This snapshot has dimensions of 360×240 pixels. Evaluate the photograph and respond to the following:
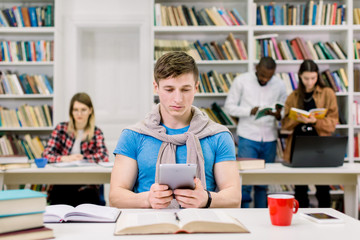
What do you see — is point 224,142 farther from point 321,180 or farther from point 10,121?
point 10,121

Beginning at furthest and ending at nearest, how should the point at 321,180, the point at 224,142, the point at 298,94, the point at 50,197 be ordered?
the point at 298,94 → the point at 50,197 → the point at 321,180 → the point at 224,142

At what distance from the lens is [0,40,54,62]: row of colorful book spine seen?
4297mm

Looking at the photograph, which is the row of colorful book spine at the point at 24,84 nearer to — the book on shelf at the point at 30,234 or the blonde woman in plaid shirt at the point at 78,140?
the blonde woman in plaid shirt at the point at 78,140

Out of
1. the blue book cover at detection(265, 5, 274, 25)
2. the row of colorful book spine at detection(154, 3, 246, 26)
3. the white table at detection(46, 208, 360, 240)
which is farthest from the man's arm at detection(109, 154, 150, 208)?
the blue book cover at detection(265, 5, 274, 25)

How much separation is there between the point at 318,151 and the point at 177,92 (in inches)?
52.9

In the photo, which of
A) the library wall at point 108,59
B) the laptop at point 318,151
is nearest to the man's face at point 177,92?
the laptop at point 318,151

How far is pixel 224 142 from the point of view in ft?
5.45

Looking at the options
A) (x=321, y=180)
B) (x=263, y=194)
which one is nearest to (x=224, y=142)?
(x=321, y=180)

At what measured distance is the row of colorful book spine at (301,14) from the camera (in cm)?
422

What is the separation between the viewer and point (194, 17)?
4227 mm

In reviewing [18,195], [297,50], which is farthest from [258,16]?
[18,195]

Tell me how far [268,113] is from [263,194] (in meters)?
0.76

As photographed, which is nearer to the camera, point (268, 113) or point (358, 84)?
point (268, 113)

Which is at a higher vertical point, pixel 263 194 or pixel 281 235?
pixel 281 235
